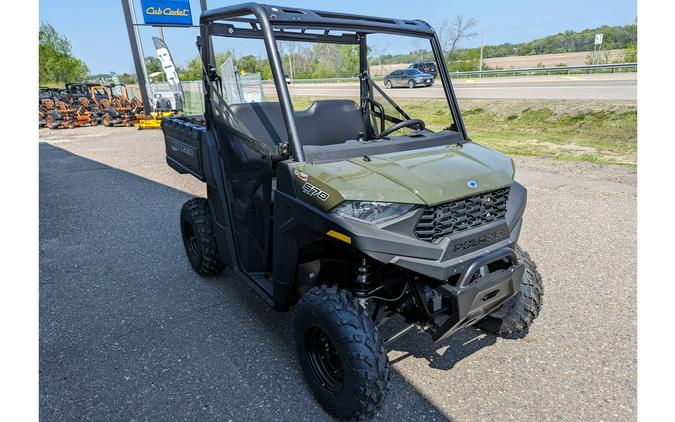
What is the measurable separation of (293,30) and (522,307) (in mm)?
2268

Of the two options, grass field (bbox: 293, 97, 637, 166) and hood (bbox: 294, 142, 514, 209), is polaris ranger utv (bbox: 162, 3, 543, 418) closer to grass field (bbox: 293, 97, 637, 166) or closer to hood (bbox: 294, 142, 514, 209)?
hood (bbox: 294, 142, 514, 209)

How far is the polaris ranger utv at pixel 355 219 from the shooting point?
2.04 metres

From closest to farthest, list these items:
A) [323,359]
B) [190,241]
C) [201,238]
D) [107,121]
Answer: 1. [323,359]
2. [201,238]
3. [190,241]
4. [107,121]

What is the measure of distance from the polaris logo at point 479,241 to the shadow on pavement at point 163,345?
3.13ft

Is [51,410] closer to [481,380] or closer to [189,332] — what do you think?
[189,332]

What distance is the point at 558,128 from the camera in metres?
11.7

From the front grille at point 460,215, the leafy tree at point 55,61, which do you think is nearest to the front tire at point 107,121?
the front grille at point 460,215

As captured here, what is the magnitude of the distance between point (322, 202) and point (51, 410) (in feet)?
6.52

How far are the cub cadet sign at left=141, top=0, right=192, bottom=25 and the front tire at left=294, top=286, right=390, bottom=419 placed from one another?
1708 cm

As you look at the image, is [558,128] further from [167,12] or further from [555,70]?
[555,70]

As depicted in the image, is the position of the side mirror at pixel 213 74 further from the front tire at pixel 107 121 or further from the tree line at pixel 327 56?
the front tire at pixel 107 121

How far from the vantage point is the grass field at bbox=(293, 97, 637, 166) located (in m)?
8.98

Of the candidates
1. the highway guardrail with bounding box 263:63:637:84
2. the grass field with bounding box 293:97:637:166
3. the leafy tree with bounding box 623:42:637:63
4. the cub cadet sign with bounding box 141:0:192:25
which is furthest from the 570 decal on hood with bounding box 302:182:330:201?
the leafy tree with bounding box 623:42:637:63

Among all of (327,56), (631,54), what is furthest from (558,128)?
(631,54)
